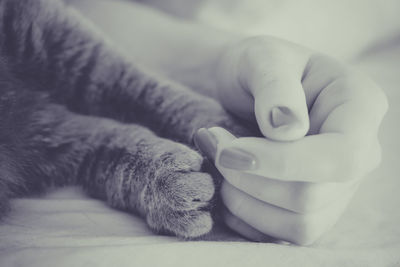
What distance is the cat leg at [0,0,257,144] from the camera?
2.14ft

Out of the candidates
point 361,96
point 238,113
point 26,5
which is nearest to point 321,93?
point 361,96

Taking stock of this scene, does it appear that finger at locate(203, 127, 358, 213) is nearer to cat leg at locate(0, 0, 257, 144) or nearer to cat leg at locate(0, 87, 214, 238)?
cat leg at locate(0, 87, 214, 238)

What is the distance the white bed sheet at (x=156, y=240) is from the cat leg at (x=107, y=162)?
0.09ft

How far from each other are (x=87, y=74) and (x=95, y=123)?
0.37 feet

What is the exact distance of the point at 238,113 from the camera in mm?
622

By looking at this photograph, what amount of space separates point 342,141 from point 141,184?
0.96 feet

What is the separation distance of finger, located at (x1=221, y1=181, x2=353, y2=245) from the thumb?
0.10 meters

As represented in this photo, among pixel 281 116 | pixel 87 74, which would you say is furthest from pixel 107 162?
pixel 281 116

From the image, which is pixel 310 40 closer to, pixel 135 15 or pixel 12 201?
pixel 135 15

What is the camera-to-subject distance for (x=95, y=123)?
0.67m

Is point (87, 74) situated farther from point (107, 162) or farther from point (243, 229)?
point (243, 229)

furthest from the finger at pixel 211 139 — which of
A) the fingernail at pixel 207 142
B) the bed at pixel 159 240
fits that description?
the bed at pixel 159 240

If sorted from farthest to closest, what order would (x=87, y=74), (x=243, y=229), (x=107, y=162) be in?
(x=87, y=74), (x=107, y=162), (x=243, y=229)

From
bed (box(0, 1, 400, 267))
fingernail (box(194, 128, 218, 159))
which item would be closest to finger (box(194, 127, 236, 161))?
fingernail (box(194, 128, 218, 159))
